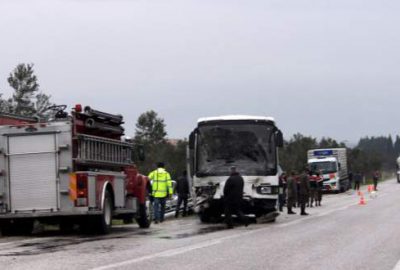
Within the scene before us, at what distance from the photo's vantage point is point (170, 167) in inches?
3174

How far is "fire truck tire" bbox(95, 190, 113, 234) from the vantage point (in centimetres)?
1741

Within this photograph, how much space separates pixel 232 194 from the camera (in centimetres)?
1920

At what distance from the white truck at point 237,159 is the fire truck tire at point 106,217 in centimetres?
318

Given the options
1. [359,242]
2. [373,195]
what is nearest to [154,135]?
[373,195]

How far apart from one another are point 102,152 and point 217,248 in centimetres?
557

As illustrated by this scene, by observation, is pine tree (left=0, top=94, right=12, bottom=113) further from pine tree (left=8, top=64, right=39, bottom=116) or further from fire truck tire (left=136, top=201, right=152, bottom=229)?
fire truck tire (left=136, top=201, right=152, bottom=229)

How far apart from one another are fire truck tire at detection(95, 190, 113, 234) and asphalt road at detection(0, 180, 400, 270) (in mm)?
374

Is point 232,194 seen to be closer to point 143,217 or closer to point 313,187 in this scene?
point 143,217

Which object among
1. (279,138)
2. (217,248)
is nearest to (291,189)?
(279,138)

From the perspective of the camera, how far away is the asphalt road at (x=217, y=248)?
36.8 feet

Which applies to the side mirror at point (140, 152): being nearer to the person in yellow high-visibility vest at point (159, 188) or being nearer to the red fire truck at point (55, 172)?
the person in yellow high-visibility vest at point (159, 188)

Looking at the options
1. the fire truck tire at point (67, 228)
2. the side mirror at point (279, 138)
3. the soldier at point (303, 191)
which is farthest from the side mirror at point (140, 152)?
the soldier at point (303, 191)

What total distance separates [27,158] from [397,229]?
9.15 metres

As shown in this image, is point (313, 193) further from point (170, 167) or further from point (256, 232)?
point (170, 167)
